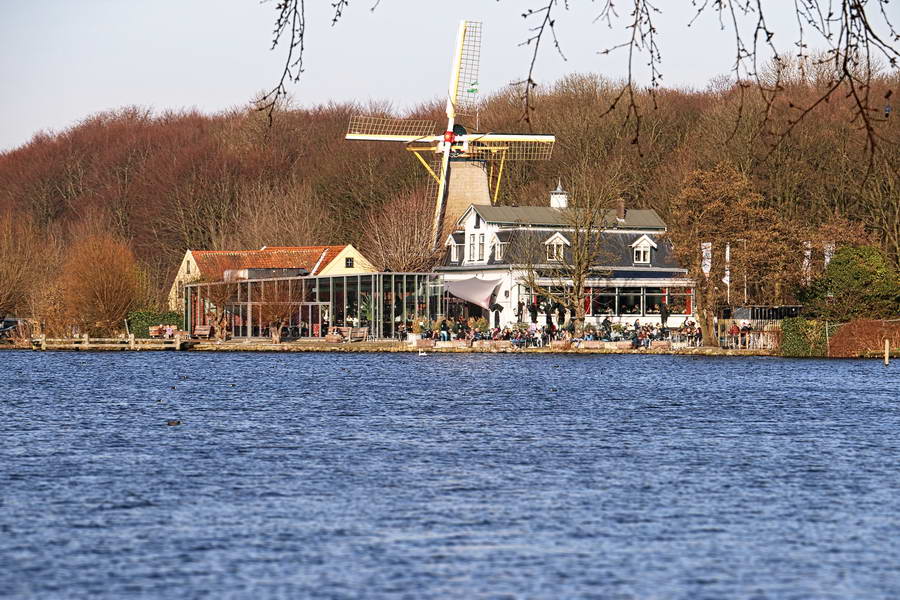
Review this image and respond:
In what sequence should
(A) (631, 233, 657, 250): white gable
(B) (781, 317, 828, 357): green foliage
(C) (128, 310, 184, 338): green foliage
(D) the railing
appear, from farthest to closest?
(C) (128, 310, 184, 338): green foliage
(D) the railing
(A) (631, 233, 657, 250): white gable
(B) (781, 317, 828, 357): green foliage

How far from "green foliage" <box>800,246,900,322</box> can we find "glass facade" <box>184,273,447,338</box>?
24018mm

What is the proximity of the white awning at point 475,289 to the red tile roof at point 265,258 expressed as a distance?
12022 mm

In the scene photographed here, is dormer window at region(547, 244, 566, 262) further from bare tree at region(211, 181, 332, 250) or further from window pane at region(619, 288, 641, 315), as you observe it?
bare tree at region(211, 181, 332, 250)

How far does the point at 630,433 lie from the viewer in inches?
1350

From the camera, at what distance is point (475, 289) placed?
79.6 m

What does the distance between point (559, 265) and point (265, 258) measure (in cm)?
2533

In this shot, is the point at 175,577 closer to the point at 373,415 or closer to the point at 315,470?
the point at 315,470

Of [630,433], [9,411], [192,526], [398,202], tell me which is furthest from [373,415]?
[398,202]

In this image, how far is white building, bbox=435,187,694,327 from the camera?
7800 cm

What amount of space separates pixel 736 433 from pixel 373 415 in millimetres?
10605

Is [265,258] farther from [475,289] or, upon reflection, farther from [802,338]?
[802,338]

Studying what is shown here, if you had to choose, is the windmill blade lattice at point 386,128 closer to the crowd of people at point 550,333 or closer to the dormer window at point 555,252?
the dormer window at point 555,252

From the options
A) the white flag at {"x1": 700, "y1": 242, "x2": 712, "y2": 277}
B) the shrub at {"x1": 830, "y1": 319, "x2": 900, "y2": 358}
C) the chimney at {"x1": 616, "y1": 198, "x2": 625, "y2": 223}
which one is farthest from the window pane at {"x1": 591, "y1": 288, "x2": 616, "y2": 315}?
the shrub at {"x1": 830, "y1": 319, "x2": 900, "y2": 358}

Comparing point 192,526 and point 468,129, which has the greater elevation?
point 468,129
